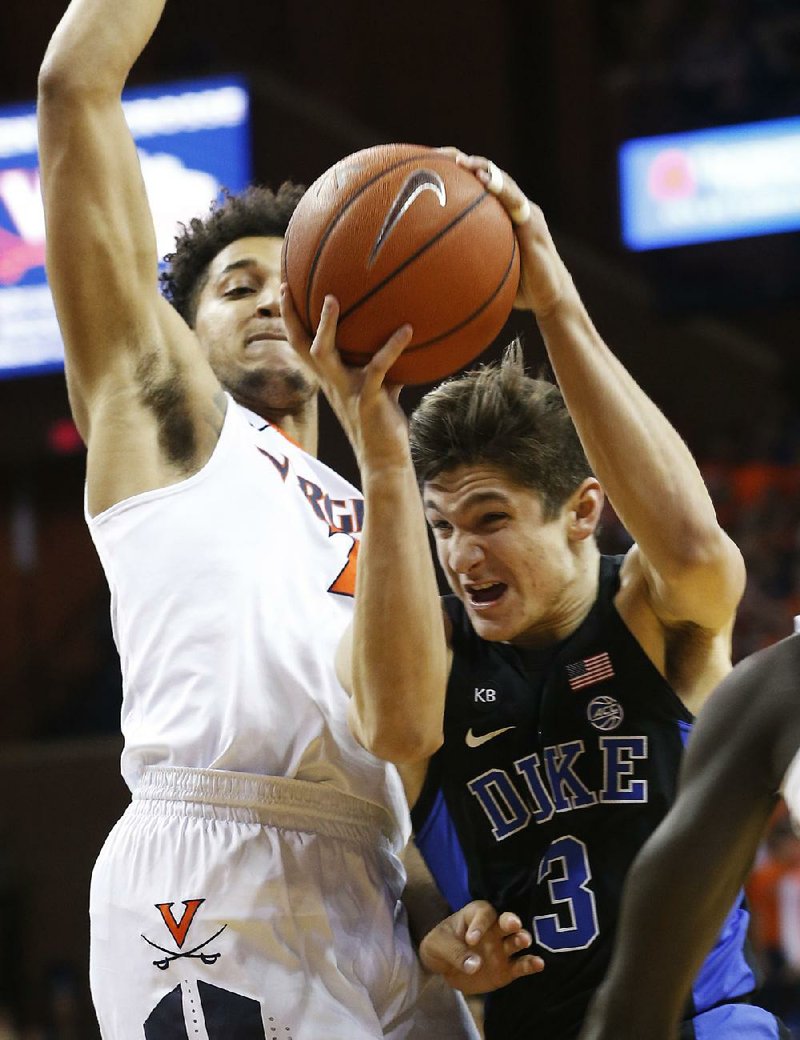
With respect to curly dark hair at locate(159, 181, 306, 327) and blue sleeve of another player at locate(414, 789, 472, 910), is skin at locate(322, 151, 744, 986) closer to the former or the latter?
blue sleeve of another player at locate(414, 789, 472, 910)

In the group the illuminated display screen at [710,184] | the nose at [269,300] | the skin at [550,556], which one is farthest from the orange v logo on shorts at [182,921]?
the illuminated display screen at [710,184]

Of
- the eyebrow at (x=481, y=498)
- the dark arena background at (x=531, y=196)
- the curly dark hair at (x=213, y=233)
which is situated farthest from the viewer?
the dark arena background at (x=531, y=196)

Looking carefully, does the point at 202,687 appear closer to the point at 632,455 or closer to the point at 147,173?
the point at 632,455

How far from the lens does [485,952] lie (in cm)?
275

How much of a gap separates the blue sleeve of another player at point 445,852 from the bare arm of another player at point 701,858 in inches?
33.9

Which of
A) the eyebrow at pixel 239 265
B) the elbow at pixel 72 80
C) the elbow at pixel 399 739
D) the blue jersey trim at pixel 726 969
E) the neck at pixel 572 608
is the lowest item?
the blue jersey trim at pixel 726 969

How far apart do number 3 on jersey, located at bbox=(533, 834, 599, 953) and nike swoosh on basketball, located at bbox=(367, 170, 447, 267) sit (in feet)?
3.78

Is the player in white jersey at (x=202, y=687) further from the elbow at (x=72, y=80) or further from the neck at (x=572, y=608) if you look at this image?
the neck at (x=572, y=608)

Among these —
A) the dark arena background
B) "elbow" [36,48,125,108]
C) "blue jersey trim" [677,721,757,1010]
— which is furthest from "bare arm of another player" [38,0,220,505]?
the dark arena background

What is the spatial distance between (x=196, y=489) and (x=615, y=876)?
1097 mm

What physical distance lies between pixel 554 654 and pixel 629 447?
54 cm

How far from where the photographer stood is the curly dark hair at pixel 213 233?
147 inches

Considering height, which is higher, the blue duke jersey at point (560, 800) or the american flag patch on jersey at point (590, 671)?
the american flag patch on jersey at point (590, 671)

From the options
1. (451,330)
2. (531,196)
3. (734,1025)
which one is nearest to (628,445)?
(451,330)
